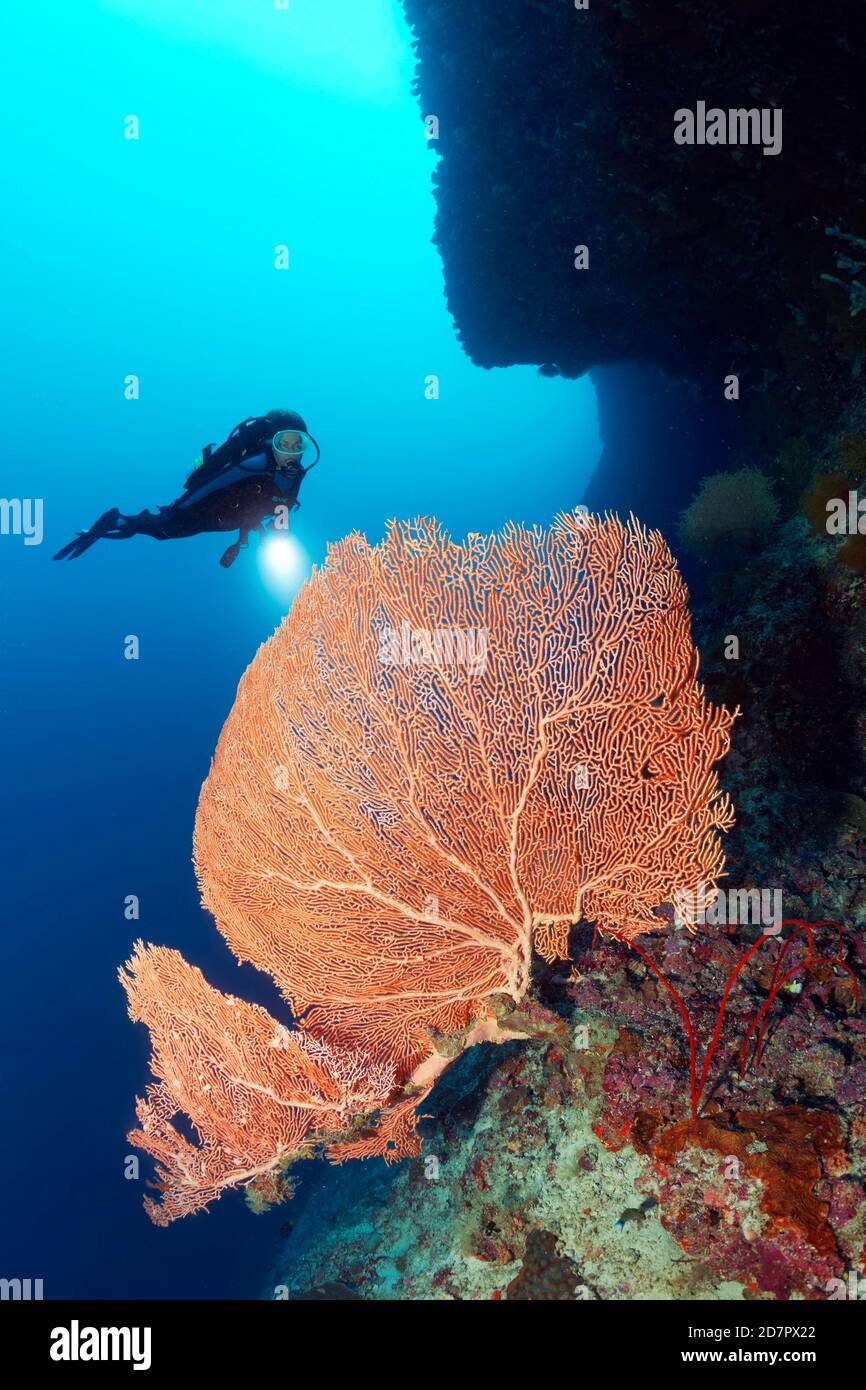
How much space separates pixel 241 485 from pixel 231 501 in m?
0.25

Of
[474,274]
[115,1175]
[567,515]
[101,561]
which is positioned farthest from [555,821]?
[101,561]

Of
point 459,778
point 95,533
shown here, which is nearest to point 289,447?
point 95,533

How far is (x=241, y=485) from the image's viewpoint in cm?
631

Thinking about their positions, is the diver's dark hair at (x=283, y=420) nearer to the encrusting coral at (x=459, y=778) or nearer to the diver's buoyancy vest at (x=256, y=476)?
the diver's buoyancy vest at (x=256, y=476)

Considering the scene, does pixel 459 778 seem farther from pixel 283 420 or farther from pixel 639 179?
pixel 639 179

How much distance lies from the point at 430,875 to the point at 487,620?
1505mm

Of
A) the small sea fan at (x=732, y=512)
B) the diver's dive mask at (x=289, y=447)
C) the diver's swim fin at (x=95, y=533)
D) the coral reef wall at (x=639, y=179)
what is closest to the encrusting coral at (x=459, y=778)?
the diver's dive mask at (x=289, y=447)

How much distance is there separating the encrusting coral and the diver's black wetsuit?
270 centimetres

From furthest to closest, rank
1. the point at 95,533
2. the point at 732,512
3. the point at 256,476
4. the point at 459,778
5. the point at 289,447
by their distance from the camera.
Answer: the point at 732,512 → the point at 95,533 → the point at 256,476 → the point at 289,447 → the point at 459,778

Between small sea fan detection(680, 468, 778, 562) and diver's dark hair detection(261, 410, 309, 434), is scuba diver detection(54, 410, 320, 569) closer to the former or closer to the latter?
diver's dark hair detection(261, 410, 309, 434)

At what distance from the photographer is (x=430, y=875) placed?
366cm

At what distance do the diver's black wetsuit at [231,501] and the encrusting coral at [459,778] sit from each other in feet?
8.86

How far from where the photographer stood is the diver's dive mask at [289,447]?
5.68m
